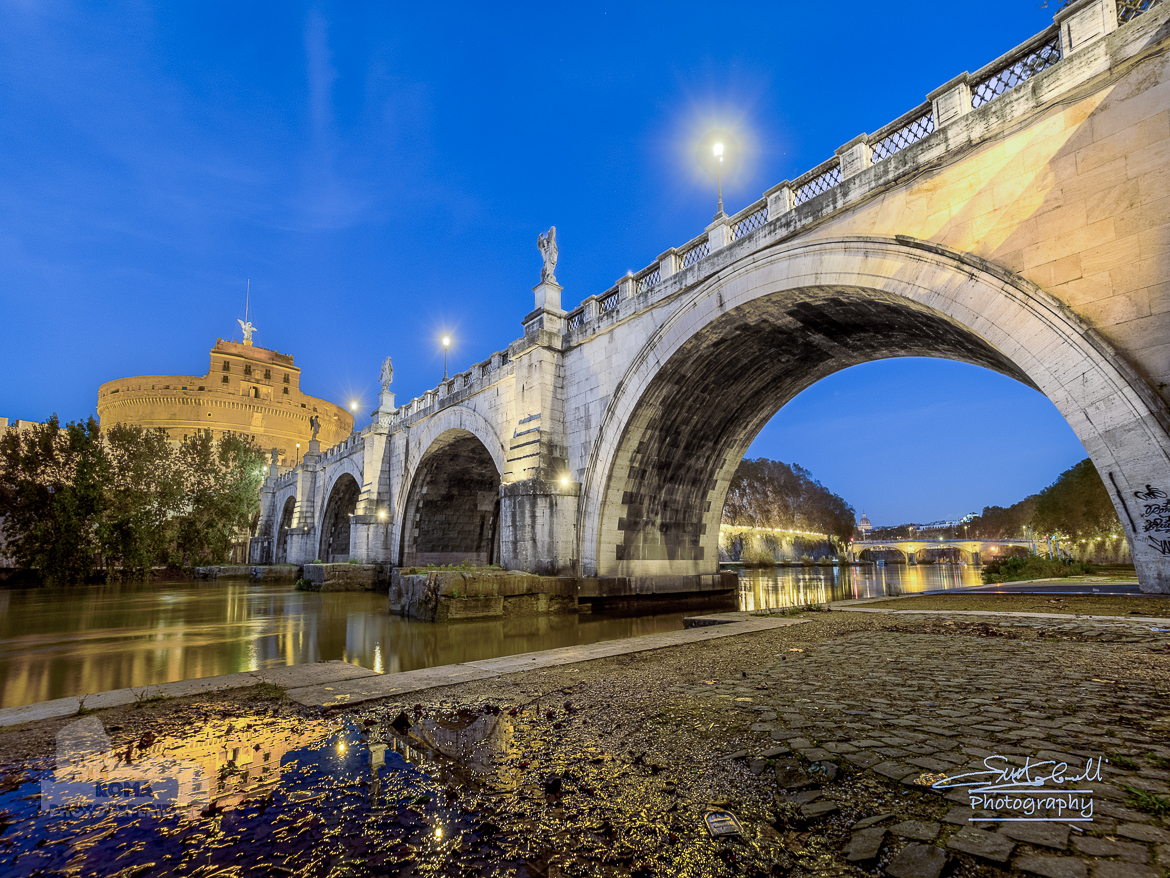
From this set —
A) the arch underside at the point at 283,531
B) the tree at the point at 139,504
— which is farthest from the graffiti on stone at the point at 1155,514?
the arch underside at the point at 283,531

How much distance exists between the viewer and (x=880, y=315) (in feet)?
35.8

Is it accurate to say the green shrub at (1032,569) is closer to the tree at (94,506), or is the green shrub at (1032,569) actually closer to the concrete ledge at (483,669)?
the concrete ledge at (483,669)

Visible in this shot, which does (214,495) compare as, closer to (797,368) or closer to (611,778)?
(797,368)

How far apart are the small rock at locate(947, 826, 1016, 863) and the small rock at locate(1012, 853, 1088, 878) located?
0.15 feet

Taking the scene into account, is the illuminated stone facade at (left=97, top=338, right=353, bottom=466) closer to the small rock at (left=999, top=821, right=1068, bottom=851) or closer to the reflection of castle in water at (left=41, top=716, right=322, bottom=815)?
the reflection of castle in water at (left=41, top=716, right=322, bottom=815)

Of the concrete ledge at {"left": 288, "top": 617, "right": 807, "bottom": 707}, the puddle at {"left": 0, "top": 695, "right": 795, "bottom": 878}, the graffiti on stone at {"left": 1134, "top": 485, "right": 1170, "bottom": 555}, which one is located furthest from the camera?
the graffiti on stone at {"left": 1134, "top": 485, "right": 1170, "bottom": 555}

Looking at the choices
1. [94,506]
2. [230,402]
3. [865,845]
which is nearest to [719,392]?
[865,845]

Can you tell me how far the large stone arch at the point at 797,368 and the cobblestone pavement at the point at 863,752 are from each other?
2.85m

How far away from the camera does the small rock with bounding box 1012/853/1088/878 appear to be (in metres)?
1.64

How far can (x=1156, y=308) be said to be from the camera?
6379 mm

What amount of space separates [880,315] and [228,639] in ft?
45.9

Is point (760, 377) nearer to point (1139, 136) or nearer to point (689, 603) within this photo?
point (689, 603)

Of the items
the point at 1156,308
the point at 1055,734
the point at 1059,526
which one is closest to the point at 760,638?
the point at 1055,734

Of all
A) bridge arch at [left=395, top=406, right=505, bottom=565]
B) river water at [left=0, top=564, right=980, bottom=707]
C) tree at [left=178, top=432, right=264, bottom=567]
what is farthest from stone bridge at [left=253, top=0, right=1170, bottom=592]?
tree at [left=178, top=432, right=264, bottom=567]
